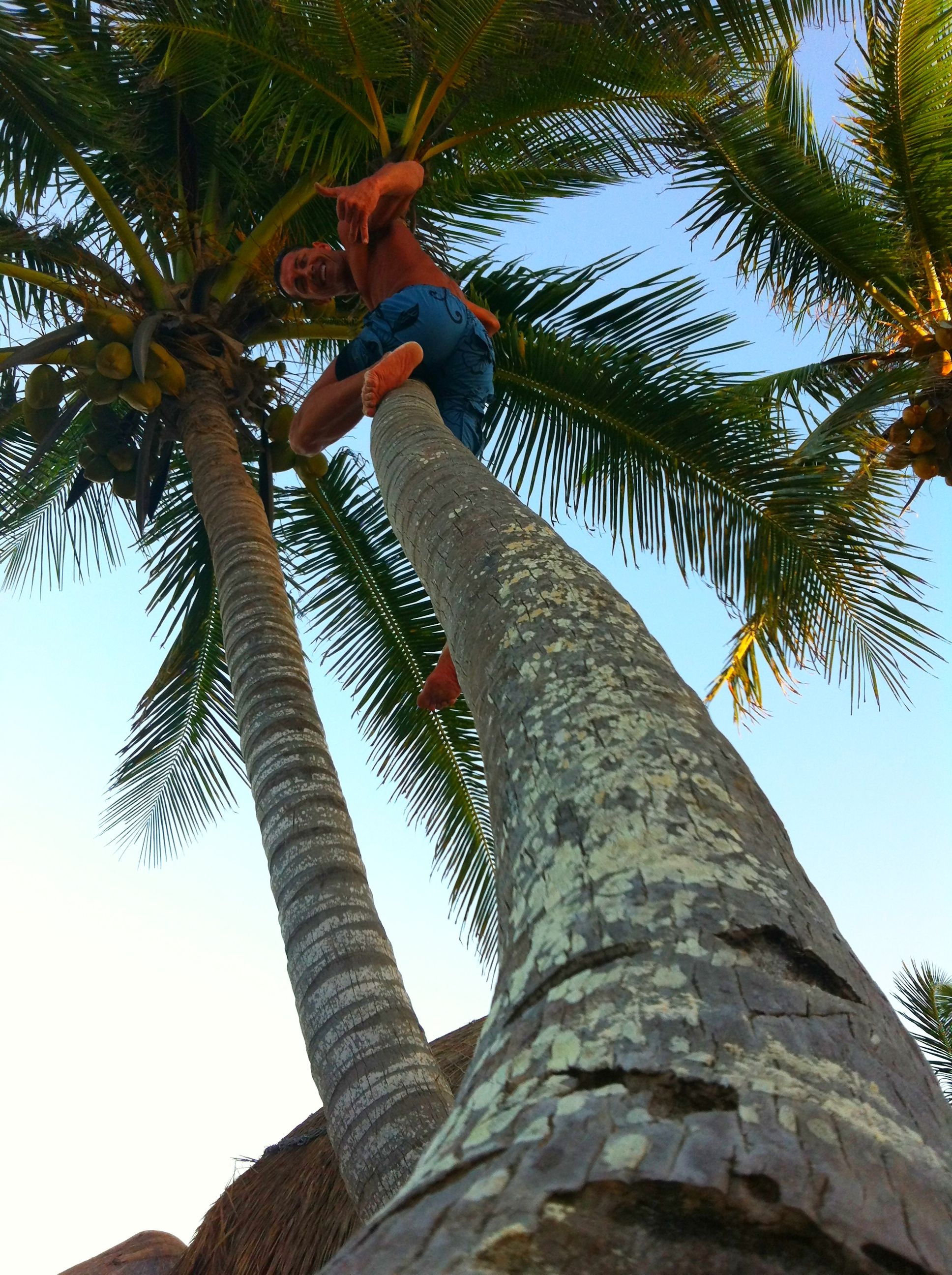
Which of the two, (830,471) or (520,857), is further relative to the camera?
(830,471)

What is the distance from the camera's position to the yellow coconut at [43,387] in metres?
5.50

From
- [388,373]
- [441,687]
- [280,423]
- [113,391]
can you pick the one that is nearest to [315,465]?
[280,423]

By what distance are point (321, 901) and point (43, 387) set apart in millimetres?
3150

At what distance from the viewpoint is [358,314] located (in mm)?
6562

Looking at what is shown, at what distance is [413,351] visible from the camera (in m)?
3.51

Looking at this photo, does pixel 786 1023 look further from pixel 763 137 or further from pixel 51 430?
pixel 763 137

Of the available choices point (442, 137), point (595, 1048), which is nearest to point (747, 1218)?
point (595, 1048)

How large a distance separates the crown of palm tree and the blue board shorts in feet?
5.17

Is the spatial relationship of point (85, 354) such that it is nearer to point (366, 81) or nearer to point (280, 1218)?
point (366, 81)

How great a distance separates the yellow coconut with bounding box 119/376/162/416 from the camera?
543 cm

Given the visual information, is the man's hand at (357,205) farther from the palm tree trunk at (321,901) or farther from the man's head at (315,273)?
the palm tree trunk at (321,901)

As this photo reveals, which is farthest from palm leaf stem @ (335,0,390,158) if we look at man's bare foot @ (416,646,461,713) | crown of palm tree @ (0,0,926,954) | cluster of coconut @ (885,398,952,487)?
cluster of coconut @ (885,398,952,487)

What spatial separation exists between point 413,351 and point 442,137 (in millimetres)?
2796

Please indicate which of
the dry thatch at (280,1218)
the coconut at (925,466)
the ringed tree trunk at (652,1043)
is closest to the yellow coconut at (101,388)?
the dry thatch at (280,1218)
